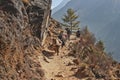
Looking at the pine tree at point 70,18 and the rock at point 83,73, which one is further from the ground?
the pine tree at point 70,18

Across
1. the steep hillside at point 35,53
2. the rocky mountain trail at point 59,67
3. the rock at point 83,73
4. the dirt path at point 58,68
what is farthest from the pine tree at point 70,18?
the rock at point 83,73

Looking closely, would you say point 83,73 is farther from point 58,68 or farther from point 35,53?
point 35,53

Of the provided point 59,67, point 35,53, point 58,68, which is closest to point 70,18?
point 59,67

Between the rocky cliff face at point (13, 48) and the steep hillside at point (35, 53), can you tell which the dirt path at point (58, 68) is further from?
the rocky cliff face at point (13, 48)

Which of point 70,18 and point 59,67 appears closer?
point 59,67

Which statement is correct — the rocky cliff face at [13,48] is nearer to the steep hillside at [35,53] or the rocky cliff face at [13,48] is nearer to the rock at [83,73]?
the steep hillside at [35,53]

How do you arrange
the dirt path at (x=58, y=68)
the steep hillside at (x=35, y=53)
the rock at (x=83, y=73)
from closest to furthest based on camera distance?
the steep hillside at (x=35, y=53) < the dirt path at (x=58, y=68) < the rock at (x=83, y=73)

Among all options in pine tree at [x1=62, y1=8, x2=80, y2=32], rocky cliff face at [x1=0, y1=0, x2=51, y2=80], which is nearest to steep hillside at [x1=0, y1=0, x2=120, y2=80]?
rocky cliff face at [x1=0, y1=0, x2=51, y2=80]

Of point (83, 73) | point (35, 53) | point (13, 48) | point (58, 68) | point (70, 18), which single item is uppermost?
point (70, 18)

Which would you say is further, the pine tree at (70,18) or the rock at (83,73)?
the pine tree at (70,18)

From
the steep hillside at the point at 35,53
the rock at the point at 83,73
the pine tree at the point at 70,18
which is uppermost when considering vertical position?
the pine tree at the point at 70,18

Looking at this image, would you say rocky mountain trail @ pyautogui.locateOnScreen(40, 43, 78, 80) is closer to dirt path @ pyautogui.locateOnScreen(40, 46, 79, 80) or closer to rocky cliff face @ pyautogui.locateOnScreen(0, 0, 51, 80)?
dirt path @ pyautogui.locateOnScreen(40, 46, 79, 80)

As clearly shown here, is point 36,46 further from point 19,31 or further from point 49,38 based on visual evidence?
point 19,31

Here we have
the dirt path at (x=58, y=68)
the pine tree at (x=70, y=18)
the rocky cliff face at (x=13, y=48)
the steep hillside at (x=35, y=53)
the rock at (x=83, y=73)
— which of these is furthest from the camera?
the pine tree at (x=70, y=18)
